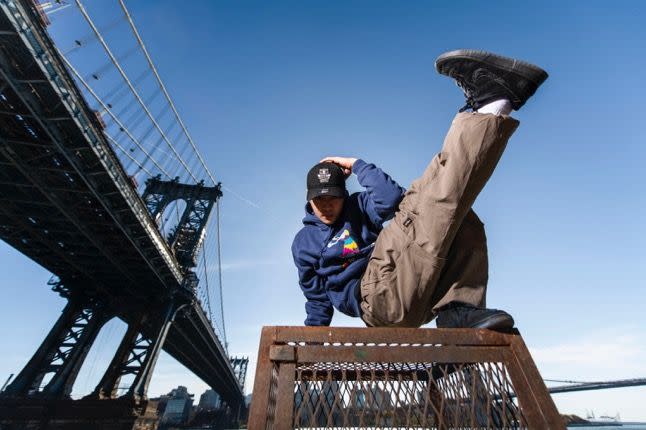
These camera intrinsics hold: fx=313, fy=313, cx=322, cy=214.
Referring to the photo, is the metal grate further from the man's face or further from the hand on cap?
the hand on cap

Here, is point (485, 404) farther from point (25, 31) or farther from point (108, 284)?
point (108, 284)

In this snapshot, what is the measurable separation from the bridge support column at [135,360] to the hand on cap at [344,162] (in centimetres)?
1545

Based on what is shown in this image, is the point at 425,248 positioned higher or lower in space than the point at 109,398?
lower

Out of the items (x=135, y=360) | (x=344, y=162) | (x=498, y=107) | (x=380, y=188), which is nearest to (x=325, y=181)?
(x=344, y=162)

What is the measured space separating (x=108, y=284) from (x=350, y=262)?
18.8 metres

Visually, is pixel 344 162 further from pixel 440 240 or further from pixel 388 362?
pixel 388 362

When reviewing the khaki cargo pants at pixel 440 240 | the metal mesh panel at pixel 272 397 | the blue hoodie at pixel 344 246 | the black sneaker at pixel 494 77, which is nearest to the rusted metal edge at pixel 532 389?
the khaki cargo pants at pixel 440 240

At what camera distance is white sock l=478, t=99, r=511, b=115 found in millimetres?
1286

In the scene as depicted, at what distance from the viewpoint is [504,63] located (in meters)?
1.40

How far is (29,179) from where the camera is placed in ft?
32.9

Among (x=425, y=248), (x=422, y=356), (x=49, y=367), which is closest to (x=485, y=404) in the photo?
(x=422, y=356)

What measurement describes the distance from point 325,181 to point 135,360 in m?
17.2

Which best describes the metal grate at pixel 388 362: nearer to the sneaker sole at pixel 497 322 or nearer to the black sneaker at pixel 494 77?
the sneaker sole at pixel 497 322

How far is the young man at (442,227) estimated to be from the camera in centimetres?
125
